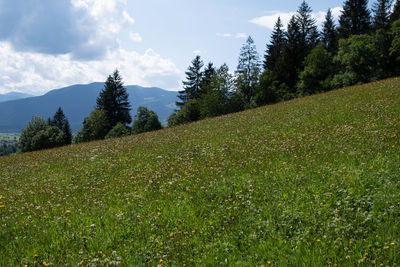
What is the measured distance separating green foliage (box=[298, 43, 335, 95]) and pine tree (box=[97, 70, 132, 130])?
48710 mm

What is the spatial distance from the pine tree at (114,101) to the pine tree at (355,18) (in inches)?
2230

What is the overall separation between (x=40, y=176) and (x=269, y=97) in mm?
44358

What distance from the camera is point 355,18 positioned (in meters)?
53.1

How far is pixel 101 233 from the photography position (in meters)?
5.71

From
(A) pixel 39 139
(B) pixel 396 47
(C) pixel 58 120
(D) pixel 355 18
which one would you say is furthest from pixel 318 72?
(C) pixel 58 120

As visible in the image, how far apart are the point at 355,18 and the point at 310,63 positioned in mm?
19691

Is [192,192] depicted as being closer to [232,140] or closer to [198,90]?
[232,140]

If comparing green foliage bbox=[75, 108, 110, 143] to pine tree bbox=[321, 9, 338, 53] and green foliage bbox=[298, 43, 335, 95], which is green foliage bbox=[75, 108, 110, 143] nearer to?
green foliage bbox=[298, 43, 335, 95]

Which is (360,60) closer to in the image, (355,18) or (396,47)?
(396,47)

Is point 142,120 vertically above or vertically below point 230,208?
above

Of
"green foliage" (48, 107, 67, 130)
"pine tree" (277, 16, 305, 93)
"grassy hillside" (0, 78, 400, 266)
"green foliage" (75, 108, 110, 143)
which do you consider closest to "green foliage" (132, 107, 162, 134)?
"green foliage" (75, 108, 110, 143)

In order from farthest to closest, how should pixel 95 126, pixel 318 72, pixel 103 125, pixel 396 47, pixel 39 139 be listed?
1. pixel 103 125
2. pixel 95 126
3. pixel 39 139
4. pixel 318 72
5. pixel 396 47

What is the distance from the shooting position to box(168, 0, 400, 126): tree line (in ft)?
124

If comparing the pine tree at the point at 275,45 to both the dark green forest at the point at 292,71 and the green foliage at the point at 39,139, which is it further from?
the green foliage at the point at 39,139
